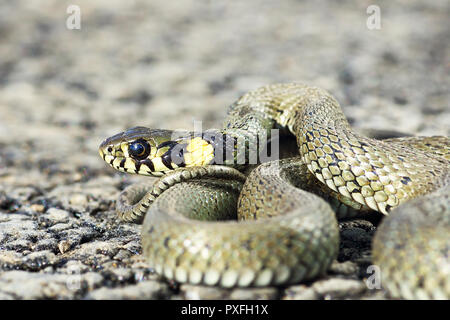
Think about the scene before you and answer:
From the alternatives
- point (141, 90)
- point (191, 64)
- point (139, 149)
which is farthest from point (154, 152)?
point (191, 64)

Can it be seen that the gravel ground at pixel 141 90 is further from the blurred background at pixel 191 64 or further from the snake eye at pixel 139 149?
the snake eye at pixel 139 149

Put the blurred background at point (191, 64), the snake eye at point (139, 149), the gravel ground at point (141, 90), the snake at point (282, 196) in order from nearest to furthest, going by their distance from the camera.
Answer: the snake at point (282, 196) → the gravel ground at point (141, 90) → the snake eye at point (139, 149) → the blurred background at point (191, 64)

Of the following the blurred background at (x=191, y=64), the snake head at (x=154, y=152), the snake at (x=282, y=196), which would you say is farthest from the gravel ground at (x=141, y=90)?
the snake head at (x=154, y=152)

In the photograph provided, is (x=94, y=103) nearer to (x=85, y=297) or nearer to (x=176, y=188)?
(x=176, y=188)

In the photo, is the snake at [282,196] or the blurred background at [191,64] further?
the blurred background at [191,64]

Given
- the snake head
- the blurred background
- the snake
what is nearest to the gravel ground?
the blurred background

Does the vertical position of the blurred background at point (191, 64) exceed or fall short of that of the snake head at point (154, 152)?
it exceeds it
